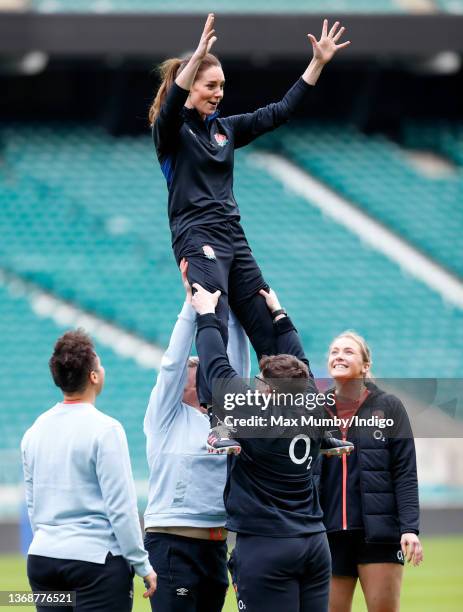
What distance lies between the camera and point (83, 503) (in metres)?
4.25

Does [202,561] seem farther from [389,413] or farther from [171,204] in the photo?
[171,204]

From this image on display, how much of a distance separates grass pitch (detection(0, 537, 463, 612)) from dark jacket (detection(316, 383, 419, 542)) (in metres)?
3.68

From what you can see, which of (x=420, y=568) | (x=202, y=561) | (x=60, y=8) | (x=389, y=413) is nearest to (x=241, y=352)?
(x=389, y=413)

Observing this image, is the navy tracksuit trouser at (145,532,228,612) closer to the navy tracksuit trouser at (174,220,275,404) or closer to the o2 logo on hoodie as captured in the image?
the navy tracksuit trouser at (174,220,275,404)

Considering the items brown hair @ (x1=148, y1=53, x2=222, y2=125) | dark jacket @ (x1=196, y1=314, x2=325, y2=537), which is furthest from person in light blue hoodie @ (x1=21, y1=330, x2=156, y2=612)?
brown hair @ (x1=148, y1=53, x2=222, y2=125)

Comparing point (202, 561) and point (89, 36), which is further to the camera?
point (89, 36)

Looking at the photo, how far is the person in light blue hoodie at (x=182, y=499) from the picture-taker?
183 inches

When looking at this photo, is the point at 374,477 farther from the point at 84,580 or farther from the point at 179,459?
the point at 84,580

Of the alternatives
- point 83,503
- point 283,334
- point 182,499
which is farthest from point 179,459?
point 283,334

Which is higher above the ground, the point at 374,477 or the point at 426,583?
the point at 374,477

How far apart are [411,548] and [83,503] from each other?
1491mm

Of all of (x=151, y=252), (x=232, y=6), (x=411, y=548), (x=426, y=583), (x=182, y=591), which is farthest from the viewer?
(x=151, y=252)

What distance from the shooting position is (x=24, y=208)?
52.6 feet

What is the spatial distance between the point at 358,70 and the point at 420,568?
28.0 ft
